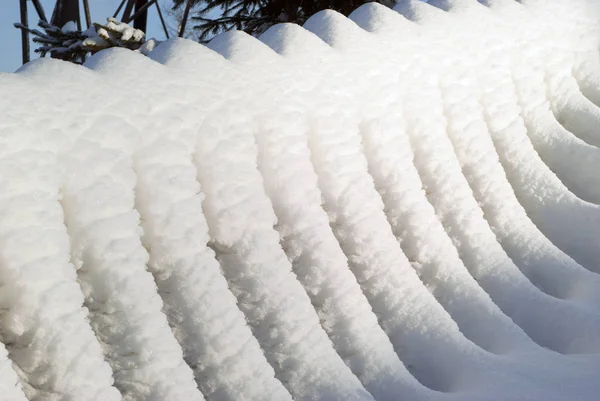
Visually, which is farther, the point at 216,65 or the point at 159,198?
the point at 216,65

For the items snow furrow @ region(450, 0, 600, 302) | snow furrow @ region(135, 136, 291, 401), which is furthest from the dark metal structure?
snow furrow @ region(135, 136, 291, 401)

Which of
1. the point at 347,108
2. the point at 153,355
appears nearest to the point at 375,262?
the point at 347,108

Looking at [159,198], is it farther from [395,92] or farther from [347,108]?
[395,92]

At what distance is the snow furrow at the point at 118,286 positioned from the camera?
0.63 meters

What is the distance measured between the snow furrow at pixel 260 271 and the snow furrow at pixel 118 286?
11cm

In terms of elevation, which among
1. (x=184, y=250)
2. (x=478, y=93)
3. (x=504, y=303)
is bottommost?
(x=504, y=303)

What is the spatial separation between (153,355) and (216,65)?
1.23 feet

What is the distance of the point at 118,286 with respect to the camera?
646mm

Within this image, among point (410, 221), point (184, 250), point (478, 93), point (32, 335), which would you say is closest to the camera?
point (32, 335)

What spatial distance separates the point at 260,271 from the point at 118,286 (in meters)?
0.17

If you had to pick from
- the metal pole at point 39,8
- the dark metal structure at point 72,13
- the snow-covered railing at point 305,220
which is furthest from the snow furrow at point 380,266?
the metal pole at point 39,8

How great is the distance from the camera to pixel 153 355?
633 mm

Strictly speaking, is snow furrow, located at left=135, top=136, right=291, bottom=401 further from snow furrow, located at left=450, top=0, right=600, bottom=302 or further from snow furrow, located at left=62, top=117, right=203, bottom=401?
snow furrow, located at left=450, top=0, right=600, bottom=302

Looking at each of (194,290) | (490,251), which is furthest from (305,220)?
(490,251)
